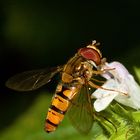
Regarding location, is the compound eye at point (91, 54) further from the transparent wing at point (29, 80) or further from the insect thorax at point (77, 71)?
the transparent wing at point (29, 80)

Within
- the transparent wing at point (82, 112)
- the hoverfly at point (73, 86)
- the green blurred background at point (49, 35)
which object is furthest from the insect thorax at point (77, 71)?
the green blurred background at point (49, 35)

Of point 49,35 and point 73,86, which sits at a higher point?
point 49,35

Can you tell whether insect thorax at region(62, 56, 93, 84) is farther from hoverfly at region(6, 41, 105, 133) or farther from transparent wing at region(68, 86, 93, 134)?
transparent wing at region(68, 86, 93, 134)

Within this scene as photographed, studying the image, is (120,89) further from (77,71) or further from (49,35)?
(49,35)

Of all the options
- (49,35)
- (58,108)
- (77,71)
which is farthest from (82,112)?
(49,35)

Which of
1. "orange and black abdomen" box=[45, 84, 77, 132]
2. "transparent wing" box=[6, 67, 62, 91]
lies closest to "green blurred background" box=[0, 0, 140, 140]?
"transparent wing" box=[6, 67, 62, 91]

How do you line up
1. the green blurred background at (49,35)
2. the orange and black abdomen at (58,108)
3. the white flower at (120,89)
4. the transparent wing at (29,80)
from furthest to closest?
the green blurred background at (49,35), the transparent wing at (29,80), the orange and black abdomen at (58,108), the white flower at (120,89)
